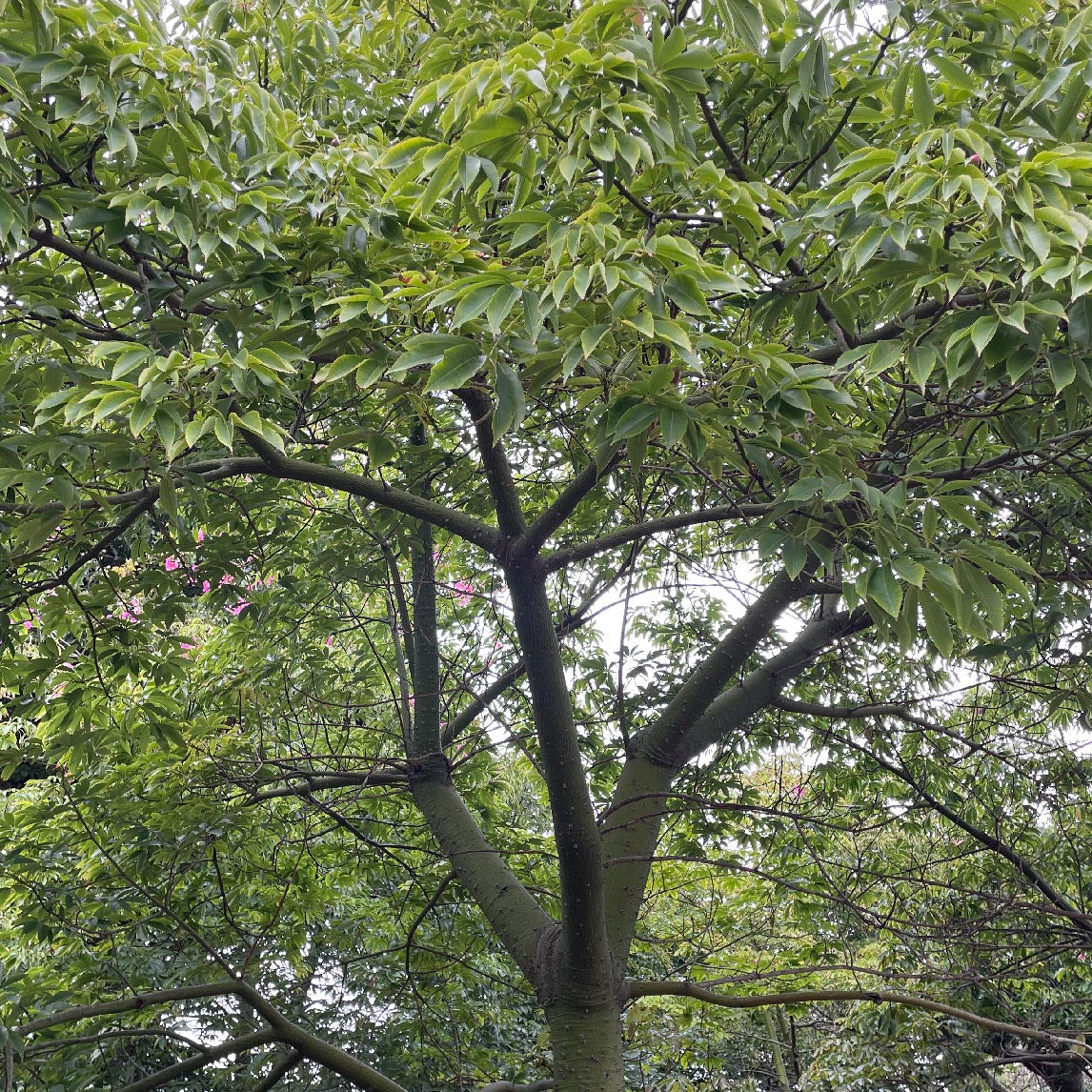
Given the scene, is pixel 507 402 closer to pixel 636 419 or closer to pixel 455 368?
pixel 455 368

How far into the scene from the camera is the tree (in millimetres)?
1975

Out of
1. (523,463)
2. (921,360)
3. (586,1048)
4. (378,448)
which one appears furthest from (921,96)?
(586,1048)

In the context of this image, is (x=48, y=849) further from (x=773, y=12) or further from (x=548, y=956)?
(x=773, y=12)

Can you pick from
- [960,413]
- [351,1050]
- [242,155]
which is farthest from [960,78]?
[351,1050]

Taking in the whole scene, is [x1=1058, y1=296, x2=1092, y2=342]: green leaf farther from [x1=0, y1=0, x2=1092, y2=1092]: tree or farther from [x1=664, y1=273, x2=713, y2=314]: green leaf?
[x1=664, y1=273, x2=713, y2=314]: green leaf

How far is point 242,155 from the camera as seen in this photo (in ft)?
8.11

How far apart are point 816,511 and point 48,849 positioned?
10.8 ft

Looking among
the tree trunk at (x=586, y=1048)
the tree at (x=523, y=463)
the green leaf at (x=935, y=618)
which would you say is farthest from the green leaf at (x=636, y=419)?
the tree trunk at (x=586, y=1048)

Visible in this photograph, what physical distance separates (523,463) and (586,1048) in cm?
233

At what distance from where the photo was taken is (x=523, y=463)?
4422 millimetres

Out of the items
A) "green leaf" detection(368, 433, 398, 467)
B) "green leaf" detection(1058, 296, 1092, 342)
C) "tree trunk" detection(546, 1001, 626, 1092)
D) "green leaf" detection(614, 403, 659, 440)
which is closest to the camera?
"green leaf" detection(1058, 296, 1092, 342)

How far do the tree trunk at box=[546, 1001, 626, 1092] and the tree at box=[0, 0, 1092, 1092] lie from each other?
0.04 feet

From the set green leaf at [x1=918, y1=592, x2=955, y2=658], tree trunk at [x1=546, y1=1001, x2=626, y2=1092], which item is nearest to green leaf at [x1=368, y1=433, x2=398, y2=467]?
green leaf at [x1=918, y1=592, x2=955, y2=658]

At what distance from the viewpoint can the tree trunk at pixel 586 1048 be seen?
311 centimetres
